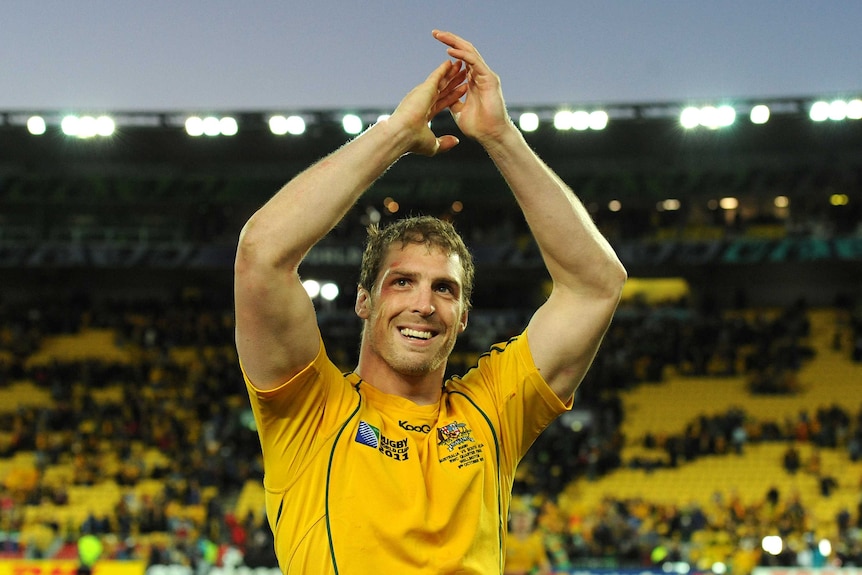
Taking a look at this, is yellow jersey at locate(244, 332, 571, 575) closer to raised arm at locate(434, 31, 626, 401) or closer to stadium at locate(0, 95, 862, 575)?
raised arm at locate(434, 31, 626, 401)

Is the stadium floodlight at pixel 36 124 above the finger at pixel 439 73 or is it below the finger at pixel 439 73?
above

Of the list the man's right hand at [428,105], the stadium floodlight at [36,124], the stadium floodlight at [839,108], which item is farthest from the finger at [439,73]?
the stadium floodlight at [36,124]

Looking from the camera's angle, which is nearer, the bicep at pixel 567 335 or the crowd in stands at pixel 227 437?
the bicep at pixel 567 335

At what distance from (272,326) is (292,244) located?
0.69ft

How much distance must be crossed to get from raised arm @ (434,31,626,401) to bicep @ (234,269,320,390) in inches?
26.2

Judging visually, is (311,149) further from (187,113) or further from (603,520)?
(603,520)

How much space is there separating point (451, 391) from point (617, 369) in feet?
77.8

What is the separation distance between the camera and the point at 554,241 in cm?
271

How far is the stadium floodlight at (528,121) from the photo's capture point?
25.3 metres

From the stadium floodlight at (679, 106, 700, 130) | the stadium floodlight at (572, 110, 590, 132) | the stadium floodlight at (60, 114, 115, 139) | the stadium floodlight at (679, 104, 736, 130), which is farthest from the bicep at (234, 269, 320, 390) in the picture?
the stadium floodlight at (60, 114, 115, 139)

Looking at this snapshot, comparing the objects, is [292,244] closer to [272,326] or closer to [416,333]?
[272,326]

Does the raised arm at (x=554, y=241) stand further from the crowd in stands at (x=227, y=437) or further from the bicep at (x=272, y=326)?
the crowd in stands at (x=227, y=437)

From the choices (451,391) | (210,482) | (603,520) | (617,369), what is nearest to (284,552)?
(451,391)

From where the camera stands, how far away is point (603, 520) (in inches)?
671
